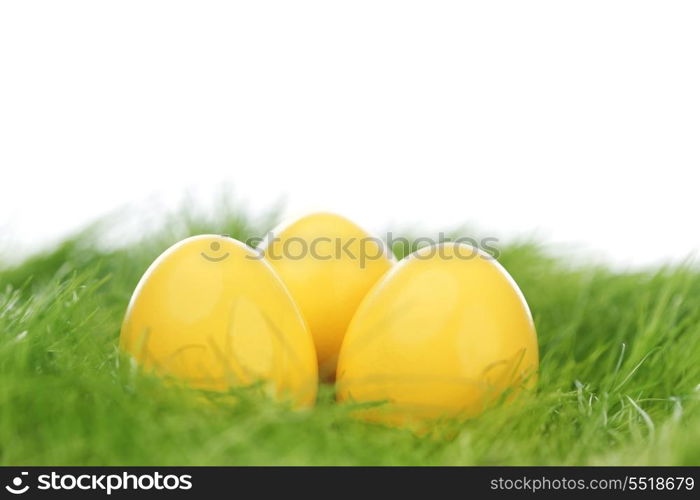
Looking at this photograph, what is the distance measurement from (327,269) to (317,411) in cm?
26

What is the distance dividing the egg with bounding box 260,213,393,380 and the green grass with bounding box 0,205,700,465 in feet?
0.36

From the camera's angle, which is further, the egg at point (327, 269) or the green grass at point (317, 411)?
Result: the egg at point (327, 269)

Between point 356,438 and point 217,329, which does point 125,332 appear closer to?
point 217,329

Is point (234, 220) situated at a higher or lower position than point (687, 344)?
higher

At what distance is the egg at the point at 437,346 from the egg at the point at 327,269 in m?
0.13

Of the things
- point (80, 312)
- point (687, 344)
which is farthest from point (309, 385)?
point (687, 344)

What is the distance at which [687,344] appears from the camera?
51.9 inches

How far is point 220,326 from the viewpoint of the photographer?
104 centimetres

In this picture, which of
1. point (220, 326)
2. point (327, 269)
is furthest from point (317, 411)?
point (327, 269)

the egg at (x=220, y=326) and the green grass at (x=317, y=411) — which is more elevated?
the egg at (x=220, y=326)

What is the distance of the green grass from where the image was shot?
92 centimetres

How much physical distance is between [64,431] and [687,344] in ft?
2.81

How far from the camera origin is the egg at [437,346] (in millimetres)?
1055
